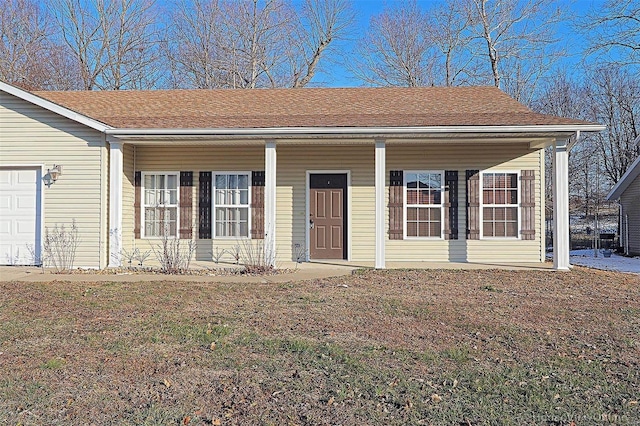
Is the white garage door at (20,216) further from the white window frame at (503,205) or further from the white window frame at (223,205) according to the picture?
the white window frame at (503,205)

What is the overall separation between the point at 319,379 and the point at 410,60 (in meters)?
24.7

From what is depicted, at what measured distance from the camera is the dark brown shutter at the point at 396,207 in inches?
452

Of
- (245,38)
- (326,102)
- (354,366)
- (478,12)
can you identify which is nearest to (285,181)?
(326,102)

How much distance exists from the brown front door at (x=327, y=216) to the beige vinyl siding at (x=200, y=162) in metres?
1.38

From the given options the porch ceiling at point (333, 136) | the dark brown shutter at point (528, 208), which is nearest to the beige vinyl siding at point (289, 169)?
the porch ceiling at point (333, 136)

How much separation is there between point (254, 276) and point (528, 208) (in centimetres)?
609

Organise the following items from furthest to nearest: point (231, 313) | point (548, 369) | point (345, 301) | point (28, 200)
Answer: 1. point (28, 200)
2. point (345, 301)
3. point (231, 313)
4. point (548, 369)

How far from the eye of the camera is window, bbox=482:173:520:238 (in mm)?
11391

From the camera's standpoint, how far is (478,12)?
25.1m

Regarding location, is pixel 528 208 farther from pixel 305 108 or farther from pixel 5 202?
pixel 5 202

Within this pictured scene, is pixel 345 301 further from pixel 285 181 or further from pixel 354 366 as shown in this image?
pixel 285 181

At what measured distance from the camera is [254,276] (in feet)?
30.5

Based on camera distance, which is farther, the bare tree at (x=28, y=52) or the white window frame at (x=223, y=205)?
the bare tree at (x=28, y=52)

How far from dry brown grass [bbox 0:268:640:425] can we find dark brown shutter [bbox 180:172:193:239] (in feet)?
12.8
